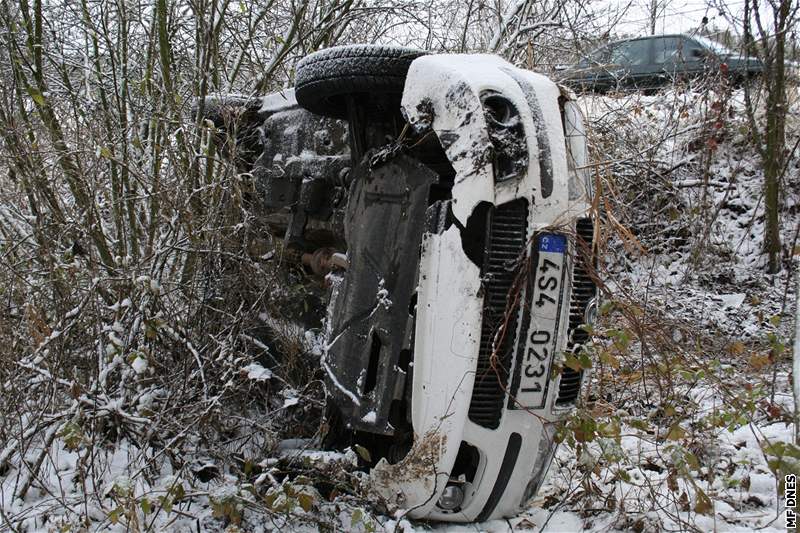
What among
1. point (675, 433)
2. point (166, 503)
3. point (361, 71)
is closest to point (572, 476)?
point (675, 433)

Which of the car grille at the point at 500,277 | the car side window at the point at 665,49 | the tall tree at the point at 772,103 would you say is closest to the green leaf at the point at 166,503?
the car grille at the point at 500,277

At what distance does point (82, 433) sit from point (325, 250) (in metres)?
1.51

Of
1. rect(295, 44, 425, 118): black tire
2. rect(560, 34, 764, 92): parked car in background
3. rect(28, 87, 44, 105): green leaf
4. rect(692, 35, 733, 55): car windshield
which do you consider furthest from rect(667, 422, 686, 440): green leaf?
rect(692, 35, 733, 55): car windshield

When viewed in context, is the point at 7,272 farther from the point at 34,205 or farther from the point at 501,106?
the point at 501,106

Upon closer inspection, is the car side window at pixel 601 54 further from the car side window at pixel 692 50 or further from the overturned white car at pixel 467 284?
the overturned white car at pixel 467 284

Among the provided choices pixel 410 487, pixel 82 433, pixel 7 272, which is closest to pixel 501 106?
pixel 410 487

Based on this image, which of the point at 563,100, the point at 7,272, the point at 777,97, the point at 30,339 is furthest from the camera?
the point at 777,97

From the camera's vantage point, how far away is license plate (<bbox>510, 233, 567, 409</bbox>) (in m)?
2.51

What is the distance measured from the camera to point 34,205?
3.82m

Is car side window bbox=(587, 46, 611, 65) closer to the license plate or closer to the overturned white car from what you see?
the overturned white car

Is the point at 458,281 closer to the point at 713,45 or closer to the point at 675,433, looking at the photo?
the point at 675,433

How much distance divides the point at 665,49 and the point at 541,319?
7942 mm

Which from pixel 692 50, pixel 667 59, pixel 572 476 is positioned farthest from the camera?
pixel 667 59

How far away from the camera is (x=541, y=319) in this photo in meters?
2.54
